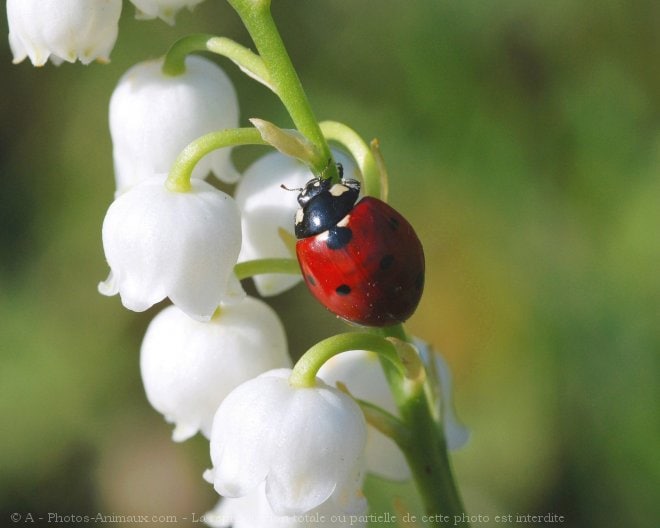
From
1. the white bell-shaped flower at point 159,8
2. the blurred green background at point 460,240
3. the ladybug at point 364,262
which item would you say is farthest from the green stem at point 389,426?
the blurred green background at point 460,240

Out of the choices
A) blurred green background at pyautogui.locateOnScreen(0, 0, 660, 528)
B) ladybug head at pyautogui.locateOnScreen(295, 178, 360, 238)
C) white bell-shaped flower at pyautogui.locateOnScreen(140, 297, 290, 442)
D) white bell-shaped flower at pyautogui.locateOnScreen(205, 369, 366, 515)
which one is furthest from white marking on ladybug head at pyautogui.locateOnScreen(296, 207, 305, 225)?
blurred green background at pyautogui.locateOnScreen(0, 0, 660, 528)

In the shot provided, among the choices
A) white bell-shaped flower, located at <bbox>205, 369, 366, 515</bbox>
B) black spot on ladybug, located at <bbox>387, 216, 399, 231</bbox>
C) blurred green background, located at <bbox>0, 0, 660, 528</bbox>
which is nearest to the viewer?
white bell-shaped flower, located at <bbox>205, 369, 366, 515</bbox>

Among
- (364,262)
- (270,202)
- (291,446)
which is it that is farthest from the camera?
(270,202)

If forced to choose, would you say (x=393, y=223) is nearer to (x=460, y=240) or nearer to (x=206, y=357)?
(x=206, y=357)

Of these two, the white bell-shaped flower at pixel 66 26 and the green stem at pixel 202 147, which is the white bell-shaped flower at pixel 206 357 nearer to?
the green stem at pixel 202 147

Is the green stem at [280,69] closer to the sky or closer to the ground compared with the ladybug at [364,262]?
closer to the sky

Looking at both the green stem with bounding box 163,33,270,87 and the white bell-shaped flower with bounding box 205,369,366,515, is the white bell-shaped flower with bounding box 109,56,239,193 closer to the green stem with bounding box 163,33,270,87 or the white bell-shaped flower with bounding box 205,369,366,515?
the green stem with bounding box 163,33,270,87

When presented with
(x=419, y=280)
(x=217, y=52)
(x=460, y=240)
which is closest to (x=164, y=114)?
(x=217, y=52)
